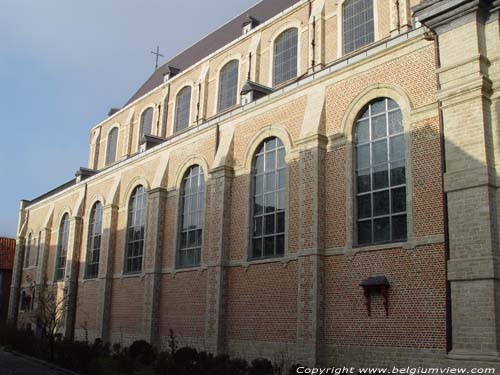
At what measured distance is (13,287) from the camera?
39.5 metres

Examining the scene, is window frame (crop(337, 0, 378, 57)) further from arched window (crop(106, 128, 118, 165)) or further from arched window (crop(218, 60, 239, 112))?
arched window (crop(106, 128, 118, 165))

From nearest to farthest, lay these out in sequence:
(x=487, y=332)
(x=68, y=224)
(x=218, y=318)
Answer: (x=487, y=332) → (x=218, y=318) → (x=68, y=224)

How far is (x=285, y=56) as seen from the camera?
2606cm

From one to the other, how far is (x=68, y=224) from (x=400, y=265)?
24.8 m

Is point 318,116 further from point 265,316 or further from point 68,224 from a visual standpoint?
point 68,224

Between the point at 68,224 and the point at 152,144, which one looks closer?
the point at 152,144

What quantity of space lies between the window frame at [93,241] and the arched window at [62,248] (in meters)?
3.64

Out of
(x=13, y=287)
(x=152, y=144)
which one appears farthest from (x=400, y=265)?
(x=13, y=287)

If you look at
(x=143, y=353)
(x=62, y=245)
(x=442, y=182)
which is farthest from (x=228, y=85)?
(x=442, y=182)

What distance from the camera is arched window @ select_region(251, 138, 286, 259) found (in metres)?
18.5

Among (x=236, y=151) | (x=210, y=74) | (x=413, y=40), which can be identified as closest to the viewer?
(x=413, y=40)

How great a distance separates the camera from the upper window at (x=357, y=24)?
2244 cm

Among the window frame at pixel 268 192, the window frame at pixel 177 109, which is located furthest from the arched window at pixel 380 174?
the window frame at pixel 177 109

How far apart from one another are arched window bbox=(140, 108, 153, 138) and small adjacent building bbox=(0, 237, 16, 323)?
17.9 meters
